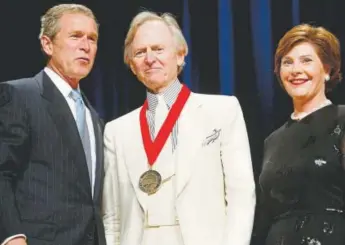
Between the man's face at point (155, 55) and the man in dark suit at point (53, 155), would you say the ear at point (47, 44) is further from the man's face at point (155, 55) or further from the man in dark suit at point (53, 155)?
the man's face at point (155, 55)

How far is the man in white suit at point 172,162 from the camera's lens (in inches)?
94.7

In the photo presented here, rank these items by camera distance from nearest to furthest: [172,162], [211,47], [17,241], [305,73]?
[17,241] < [172,162] < [305,73] < [211,47]

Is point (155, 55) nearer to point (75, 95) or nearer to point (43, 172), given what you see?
point (75, 95)

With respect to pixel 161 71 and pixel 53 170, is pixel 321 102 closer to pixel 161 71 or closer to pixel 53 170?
pixel 161 71

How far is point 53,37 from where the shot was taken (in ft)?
8.66

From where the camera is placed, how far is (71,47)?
262 cm

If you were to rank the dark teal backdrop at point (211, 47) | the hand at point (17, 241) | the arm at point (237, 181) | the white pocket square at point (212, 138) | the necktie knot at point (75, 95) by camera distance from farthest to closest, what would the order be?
the dark teal backdrop at point (211, 47) → the necktie knot at point (75, 95) → the white pocket square at point (212, 138) → the arm at point (237, 181) → the hand at point (17, 241)

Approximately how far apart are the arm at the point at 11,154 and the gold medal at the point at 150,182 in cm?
44

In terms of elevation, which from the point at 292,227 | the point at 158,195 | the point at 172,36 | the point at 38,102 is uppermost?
the point at 172,36

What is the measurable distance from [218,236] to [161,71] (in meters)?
0.67

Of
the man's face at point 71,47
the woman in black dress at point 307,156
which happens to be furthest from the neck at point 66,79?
the woman in black dress at point 307,156

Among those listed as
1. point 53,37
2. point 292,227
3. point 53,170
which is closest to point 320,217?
point 292,227

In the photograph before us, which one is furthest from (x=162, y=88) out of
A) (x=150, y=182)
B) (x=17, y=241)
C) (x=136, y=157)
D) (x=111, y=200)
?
(x=17, y=241)

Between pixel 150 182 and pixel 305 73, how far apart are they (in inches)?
31.9
